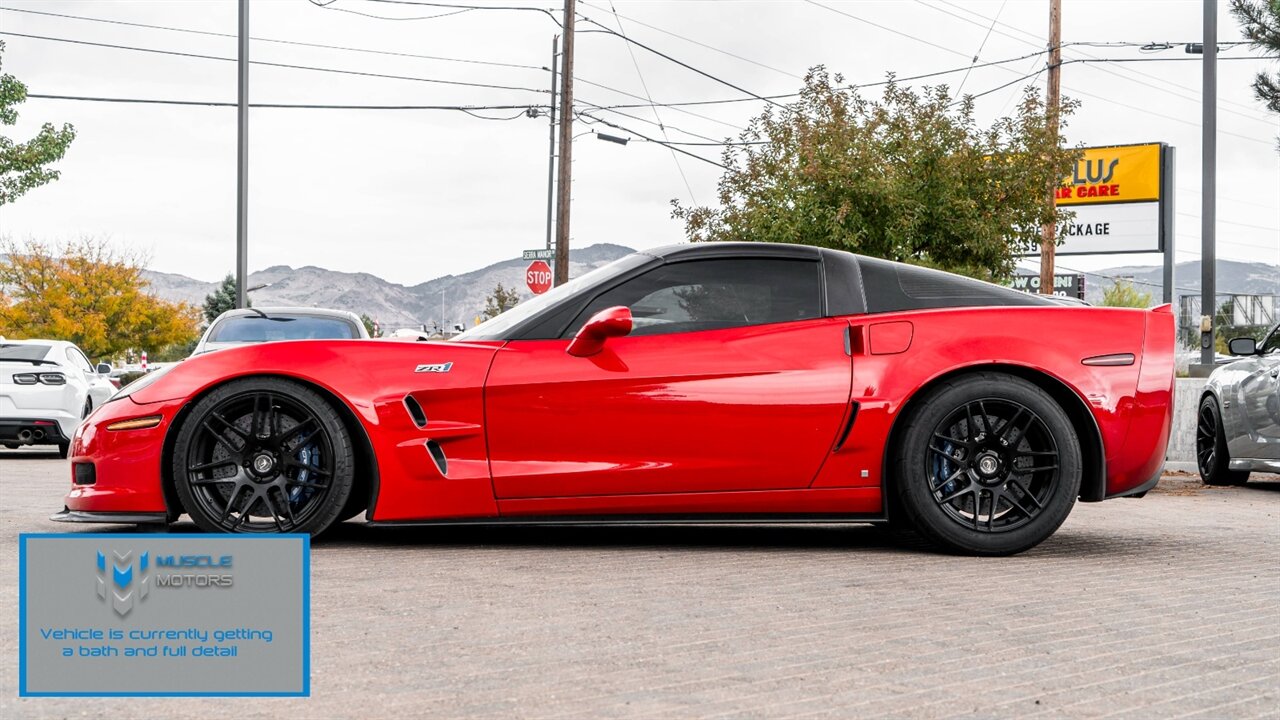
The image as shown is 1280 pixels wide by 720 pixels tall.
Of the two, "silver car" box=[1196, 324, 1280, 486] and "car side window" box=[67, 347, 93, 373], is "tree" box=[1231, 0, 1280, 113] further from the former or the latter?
"car side window" box=[67, 347, 93, 373]

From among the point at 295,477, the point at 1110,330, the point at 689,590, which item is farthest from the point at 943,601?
the point at 295,477

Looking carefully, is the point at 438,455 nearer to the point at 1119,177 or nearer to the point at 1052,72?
the point at 1052,72

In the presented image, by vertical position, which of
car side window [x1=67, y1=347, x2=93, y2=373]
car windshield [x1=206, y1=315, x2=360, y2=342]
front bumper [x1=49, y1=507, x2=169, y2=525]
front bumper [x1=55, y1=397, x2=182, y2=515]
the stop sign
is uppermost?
the stop sign

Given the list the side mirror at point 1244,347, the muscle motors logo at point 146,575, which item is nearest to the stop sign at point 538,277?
the side mirror at point 1244,347

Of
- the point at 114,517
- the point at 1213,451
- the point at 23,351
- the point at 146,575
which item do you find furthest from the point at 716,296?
the point at 23,351

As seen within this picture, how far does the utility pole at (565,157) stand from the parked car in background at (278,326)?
41.1ft

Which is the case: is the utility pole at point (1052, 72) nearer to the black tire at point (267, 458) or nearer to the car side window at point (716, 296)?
the car side window at point (716, 296)

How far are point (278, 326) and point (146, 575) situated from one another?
11.1 m

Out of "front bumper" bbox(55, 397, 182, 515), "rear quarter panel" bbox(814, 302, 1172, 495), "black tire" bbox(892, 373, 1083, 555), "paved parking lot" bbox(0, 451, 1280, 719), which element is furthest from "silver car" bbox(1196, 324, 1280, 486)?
"front bumper" bbox(55, 397, 182, 515)

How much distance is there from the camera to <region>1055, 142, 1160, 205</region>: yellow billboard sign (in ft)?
119

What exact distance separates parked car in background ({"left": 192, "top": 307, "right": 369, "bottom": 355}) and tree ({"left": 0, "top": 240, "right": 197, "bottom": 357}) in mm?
41727

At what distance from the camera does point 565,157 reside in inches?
1009

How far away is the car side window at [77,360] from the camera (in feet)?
50.7

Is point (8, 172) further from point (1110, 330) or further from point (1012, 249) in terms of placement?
point (1110, 330)
